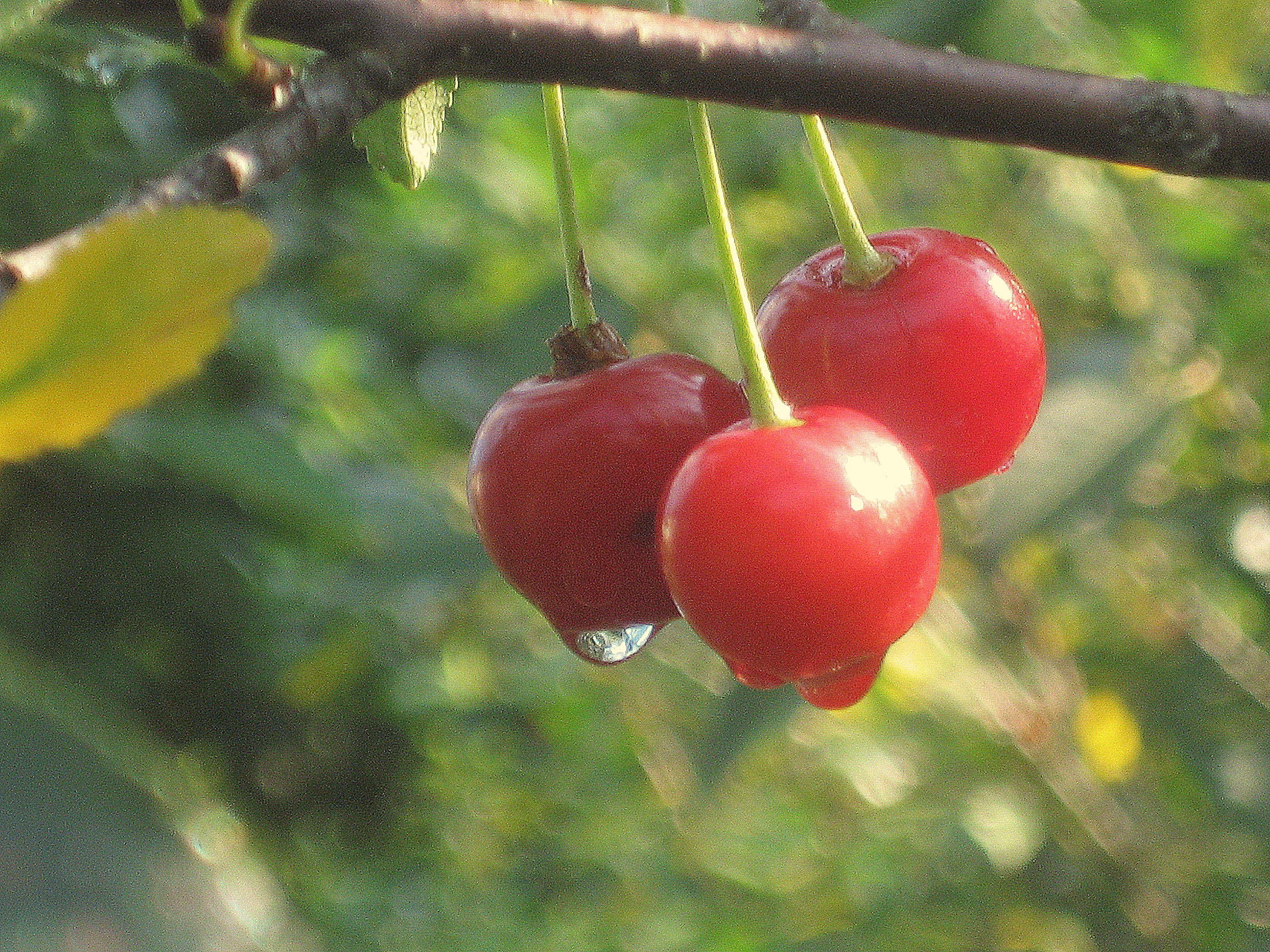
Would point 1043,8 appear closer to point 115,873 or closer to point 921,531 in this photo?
point 921,531

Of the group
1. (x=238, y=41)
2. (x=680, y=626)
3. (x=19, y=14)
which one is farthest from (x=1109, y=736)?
(x=19, y=14)

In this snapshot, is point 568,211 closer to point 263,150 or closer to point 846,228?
point 846,228

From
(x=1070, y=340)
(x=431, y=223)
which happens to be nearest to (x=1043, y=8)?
(x=1070, y=340)

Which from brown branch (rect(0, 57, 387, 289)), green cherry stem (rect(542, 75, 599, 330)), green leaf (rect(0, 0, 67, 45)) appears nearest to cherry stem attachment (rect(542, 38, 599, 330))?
green cherry stem (rect(542, 75, 599, 330))

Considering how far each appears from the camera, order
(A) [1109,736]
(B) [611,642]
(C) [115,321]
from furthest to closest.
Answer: (A) [1109,736] < (B) [611,642] < (C) [115,321]

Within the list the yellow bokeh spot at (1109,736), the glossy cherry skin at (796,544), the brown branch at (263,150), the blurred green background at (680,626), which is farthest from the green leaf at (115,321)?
the yellow bokeh spot at (1109,736)

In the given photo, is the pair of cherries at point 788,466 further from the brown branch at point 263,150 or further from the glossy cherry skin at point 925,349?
the brown branch at point 263,150
